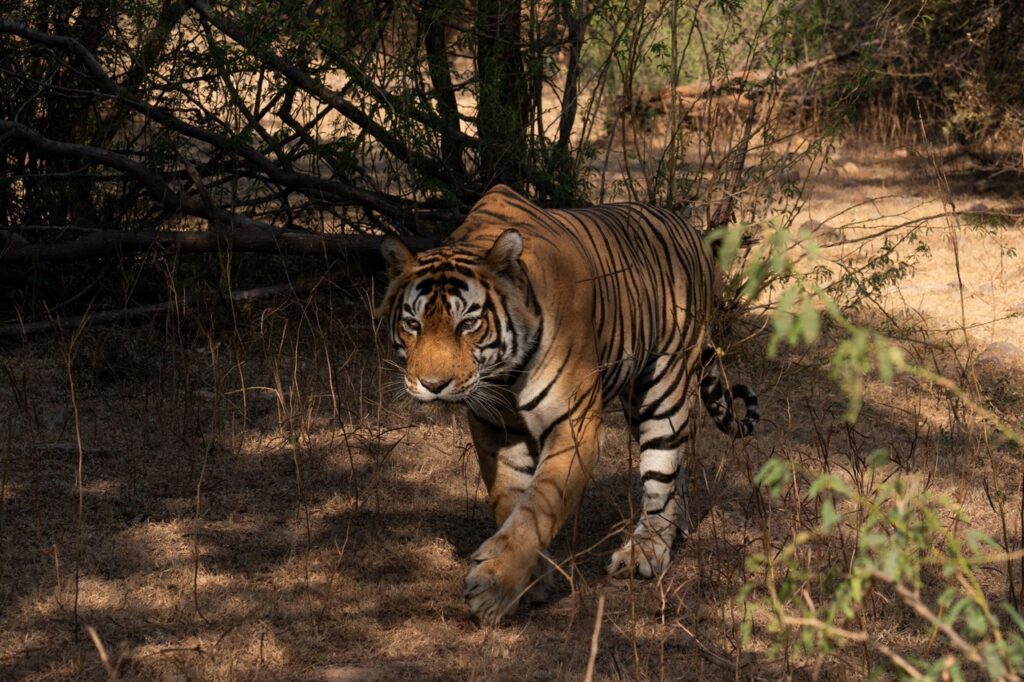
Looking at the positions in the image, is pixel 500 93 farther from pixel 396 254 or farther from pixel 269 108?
pixel 396 254

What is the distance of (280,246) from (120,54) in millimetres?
1561

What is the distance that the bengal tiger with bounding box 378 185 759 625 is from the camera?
3834mm

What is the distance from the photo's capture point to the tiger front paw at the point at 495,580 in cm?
379

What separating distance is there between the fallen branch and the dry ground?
0.34 metres

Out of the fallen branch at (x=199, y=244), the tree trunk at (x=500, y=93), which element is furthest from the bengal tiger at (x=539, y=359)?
the fallen branch at (x=199, y=244)

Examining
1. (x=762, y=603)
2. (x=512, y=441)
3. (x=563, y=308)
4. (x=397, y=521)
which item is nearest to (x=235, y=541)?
(x=397, y=521)

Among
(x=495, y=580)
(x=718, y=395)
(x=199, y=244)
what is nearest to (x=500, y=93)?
(x=199, y=244)

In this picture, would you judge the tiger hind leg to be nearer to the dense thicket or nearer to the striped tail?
the striped tail

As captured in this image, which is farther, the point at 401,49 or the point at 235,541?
the point at 401,49

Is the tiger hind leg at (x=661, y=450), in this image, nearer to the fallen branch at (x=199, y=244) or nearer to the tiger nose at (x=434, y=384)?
the tiger nose at (x=434, y=384)

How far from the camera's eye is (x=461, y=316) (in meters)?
3.87

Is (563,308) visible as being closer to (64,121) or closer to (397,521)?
(397,521)

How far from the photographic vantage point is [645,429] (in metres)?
4.65

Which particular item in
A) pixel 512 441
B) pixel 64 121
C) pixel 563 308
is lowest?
pixel 512 441
